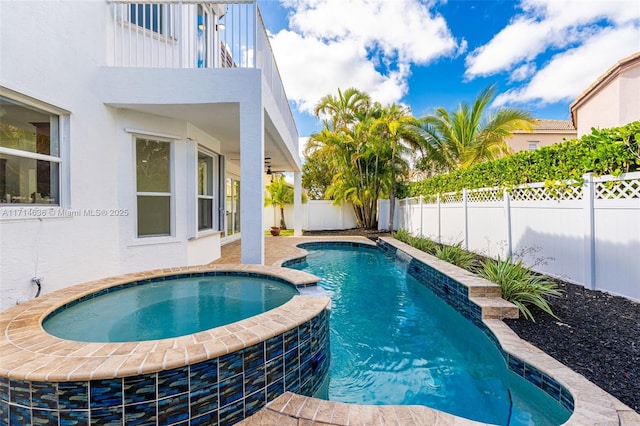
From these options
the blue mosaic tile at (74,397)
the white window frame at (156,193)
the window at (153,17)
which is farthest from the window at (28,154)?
the blue mosaic tile at (74,397)

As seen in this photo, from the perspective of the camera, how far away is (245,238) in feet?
18.0

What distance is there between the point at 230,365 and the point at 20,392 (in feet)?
4.52

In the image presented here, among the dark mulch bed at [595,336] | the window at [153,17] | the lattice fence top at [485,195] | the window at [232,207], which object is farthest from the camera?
the window at [232,207]

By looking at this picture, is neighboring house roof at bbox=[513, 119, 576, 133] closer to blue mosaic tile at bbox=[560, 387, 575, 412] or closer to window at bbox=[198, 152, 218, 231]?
window at bbox=[198, 152, 218, 231]

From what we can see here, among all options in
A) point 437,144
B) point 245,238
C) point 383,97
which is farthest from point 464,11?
point 245,238

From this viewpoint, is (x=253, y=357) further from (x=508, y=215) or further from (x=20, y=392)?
(x=508, y=215)

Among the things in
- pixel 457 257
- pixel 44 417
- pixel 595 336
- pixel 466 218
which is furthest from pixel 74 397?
pixel 466 218

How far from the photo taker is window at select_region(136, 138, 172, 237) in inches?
236

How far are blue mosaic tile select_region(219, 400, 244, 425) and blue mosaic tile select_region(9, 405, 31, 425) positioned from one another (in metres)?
1.28

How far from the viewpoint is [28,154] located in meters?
4.19

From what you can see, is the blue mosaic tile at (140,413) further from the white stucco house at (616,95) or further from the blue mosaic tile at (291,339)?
the white stucco house at (616,95)

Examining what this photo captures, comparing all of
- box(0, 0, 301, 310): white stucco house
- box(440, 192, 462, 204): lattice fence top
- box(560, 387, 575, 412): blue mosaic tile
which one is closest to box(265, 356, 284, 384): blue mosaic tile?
box(560, 387, 575, 412): blue mosaic tile

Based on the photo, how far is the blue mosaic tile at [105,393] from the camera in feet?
6.43

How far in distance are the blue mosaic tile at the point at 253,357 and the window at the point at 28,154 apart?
162 inches
